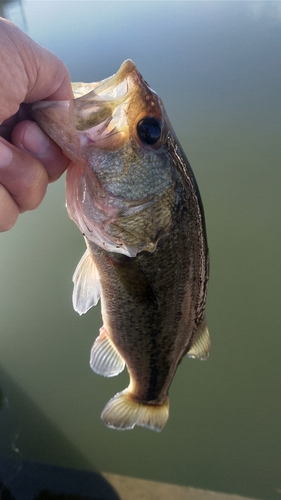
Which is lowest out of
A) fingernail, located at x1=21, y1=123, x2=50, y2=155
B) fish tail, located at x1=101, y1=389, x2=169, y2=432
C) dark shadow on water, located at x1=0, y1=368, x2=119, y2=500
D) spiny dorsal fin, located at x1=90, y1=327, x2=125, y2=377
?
dark shadow on water, located at x1=0, y1=368, x2=119, y2=500

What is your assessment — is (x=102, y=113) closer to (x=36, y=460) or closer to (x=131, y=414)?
(x=131, y=414)

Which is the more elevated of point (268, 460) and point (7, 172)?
point (7, 172)

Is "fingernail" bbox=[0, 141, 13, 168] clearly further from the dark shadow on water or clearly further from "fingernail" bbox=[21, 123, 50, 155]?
the dark shadow on water

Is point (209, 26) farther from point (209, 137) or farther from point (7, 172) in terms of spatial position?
point (7, 172)

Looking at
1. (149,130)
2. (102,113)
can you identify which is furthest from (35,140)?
(149,130)

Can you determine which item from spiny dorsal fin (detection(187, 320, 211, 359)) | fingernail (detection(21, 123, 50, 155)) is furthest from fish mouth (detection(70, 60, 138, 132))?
spiny dorsal fin (detection(187, 320, 211, 359))

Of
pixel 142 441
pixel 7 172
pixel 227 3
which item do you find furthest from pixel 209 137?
pixel 227 3
